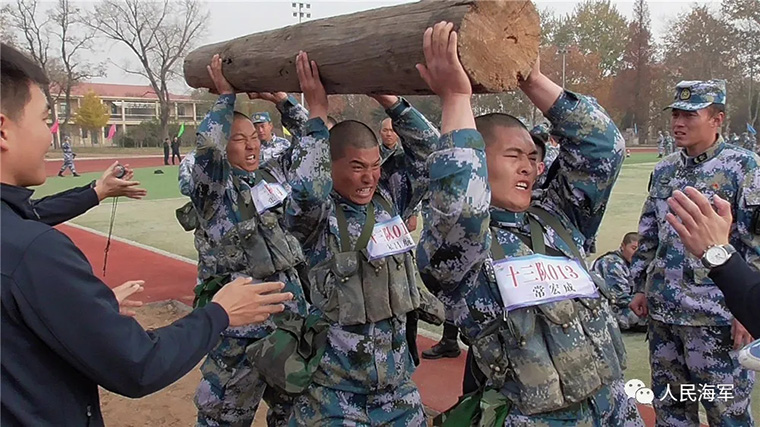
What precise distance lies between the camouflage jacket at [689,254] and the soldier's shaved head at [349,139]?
1895 millimetres

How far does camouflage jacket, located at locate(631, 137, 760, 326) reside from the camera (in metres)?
3.66

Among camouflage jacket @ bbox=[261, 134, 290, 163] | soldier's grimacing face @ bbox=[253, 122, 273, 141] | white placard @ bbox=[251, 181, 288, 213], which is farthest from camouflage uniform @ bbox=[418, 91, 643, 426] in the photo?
soldier's grimacing face @ bbox=[253, 122, 273, 141]

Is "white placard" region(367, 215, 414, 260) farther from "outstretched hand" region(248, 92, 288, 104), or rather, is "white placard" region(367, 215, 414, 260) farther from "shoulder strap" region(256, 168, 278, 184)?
"shoulder strap" region(256, 168, 278, 184)

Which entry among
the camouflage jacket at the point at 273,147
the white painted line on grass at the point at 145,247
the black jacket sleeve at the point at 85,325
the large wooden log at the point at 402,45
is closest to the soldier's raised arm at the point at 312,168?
the large wooden log at the point at 402,45

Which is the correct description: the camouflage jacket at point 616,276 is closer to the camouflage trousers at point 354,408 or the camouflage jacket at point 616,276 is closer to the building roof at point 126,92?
the camouflage trousers at point 354,408

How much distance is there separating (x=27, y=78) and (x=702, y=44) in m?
48.5

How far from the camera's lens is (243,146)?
411cm

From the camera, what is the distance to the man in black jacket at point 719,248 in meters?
2.17

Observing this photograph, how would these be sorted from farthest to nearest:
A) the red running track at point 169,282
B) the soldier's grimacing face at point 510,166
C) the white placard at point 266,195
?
the red running track at point 169,282 < the white placard at point 266,195 < the soldier's grimacing face at point 510,166

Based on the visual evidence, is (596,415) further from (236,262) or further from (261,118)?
(261,118)

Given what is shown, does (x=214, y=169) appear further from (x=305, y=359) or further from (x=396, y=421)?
(x=396, y=421)

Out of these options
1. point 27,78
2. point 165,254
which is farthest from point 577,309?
point 165,254

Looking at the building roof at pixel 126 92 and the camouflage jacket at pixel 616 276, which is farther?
the building roof at pixel 126 92

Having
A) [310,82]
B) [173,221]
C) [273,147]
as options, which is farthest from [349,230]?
[173,221]
